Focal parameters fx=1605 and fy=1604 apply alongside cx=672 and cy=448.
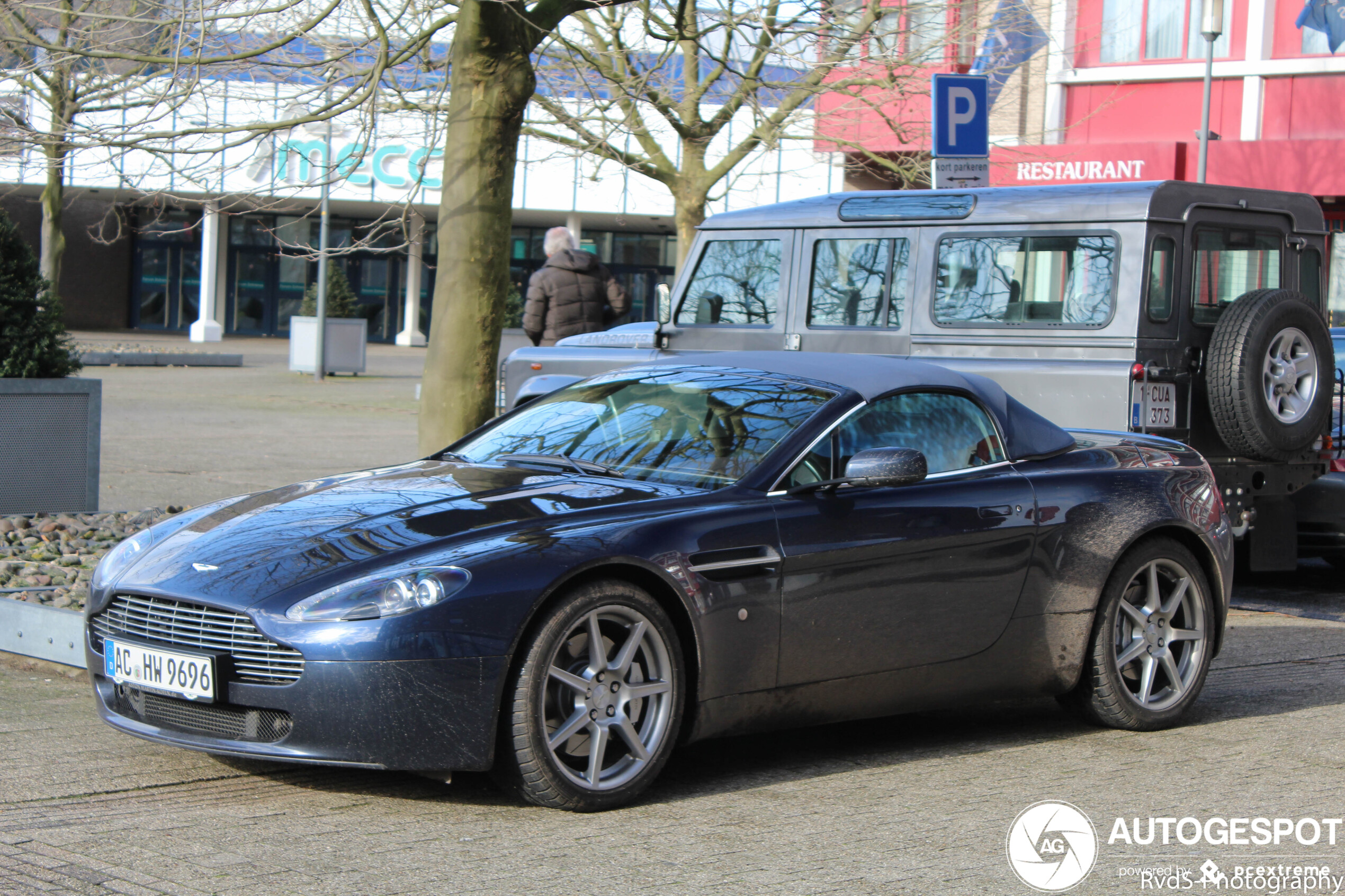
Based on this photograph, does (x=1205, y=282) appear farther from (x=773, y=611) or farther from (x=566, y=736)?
(x=566, y=736)

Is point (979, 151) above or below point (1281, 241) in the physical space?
above

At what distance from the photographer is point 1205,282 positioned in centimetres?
873

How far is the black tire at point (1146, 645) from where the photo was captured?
19.5 ft

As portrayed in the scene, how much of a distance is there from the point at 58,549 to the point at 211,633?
16.2 ft

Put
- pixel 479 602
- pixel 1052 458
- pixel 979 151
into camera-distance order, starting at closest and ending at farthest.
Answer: pixel 479 602 < pixel 1052 458 < pixel 979 151

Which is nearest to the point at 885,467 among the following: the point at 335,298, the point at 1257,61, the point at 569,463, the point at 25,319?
the point at 569,463

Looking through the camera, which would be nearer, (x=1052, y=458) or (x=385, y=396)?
(x=1052, y=458)

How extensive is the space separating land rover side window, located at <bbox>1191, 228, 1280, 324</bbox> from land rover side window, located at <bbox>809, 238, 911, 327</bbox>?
168cm

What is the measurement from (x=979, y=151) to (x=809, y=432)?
678 cm

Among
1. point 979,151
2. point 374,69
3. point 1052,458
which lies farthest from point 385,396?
point 1052,458

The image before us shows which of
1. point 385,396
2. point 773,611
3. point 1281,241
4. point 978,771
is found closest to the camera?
point 773,611

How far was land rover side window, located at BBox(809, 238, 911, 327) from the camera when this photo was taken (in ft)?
31.2

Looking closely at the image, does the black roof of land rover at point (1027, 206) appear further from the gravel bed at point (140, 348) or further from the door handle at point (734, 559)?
the gravel bed at point (140, 348)

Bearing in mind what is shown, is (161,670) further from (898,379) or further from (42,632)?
(898,379)
